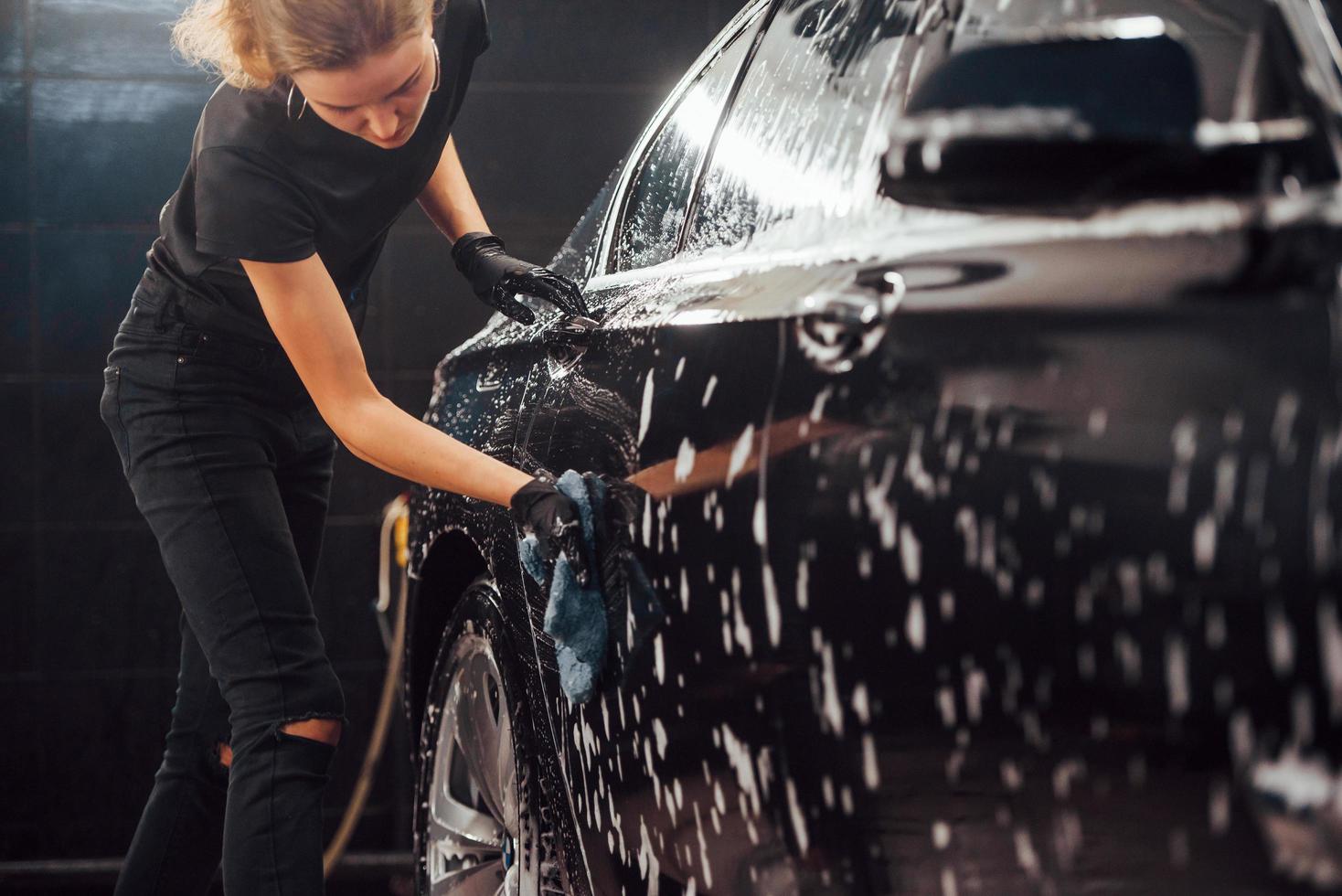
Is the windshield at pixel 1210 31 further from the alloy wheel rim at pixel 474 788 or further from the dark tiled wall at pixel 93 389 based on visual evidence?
the dark tiled wall at pixel 93 389

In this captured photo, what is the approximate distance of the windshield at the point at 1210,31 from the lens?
3.33 ft

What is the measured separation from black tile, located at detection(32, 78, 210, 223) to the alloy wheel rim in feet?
7.35

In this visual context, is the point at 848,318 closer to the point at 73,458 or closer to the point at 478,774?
the point at 478,774

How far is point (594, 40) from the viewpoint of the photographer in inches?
161

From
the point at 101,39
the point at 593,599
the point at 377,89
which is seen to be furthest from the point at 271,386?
the point at 101,39

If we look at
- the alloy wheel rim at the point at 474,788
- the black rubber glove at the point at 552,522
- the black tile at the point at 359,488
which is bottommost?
the alloy wheel rim at the point at 474,788

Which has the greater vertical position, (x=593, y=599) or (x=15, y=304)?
(x=15, y=304)

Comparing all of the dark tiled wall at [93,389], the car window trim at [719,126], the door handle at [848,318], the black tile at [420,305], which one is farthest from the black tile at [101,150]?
the door handle at [848,318]

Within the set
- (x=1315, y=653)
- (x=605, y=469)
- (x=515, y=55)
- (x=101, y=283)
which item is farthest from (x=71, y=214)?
(x=1315, y=653)

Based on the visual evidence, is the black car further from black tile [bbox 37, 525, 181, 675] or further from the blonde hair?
black tile [bbox 37, 525, 181, 675]

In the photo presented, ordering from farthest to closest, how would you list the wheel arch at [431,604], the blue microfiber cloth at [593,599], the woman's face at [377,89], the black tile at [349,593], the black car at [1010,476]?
the black tile at [349,593]
the wheel arch at [431,604]
the woman's face at [377,89]
the blue microfiber cloth at [593,599]
the black car at [1010,476]

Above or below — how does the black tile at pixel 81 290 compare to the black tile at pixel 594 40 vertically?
below

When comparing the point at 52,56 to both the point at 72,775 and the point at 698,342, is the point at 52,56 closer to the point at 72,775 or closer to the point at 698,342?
the point at 72,775

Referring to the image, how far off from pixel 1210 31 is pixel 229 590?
1.49m
